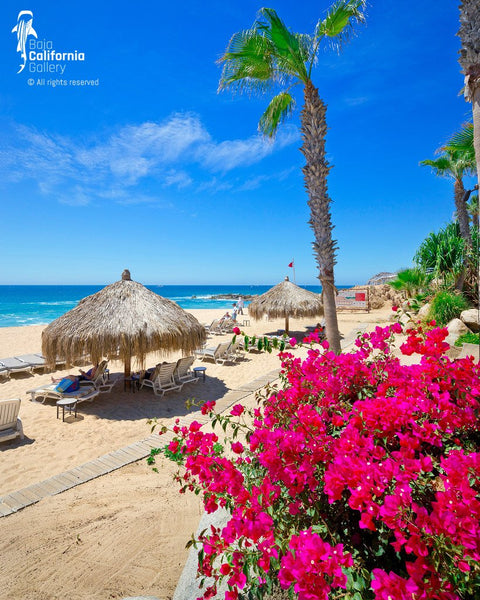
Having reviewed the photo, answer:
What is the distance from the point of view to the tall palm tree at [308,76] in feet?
19.0

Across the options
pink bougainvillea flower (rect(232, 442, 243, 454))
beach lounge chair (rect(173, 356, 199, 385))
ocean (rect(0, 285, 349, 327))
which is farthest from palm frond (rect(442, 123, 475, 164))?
ocean (rect(0, 285, 349, 327))

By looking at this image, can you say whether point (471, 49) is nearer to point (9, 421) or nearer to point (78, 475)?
point (78, 475)

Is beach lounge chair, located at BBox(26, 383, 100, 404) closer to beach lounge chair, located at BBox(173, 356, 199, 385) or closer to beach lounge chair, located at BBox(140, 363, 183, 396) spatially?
beach lounge chair, located at BBox(140, 363, 183, 396)

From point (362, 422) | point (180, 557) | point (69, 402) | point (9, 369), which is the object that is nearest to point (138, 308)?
point (69, 402)

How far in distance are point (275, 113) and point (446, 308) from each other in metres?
8.46

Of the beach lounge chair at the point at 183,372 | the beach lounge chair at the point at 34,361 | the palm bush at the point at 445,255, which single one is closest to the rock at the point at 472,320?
the palm bush at the point at 445,255

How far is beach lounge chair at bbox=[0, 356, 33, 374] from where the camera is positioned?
30.6ft

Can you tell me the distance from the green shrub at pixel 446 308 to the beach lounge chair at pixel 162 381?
8.80m

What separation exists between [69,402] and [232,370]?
483cm

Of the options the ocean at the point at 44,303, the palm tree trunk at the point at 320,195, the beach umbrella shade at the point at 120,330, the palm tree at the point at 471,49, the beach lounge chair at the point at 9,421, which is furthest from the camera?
the ocean at the point at 44,303

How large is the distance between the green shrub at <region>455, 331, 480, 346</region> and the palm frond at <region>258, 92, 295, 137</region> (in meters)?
7.51

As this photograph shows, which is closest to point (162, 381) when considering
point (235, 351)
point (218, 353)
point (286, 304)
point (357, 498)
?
point (218, 353)

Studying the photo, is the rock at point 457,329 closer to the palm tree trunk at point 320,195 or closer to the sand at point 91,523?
the palm tree trunk at point 320,195

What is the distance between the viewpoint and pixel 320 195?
6.47 meters
